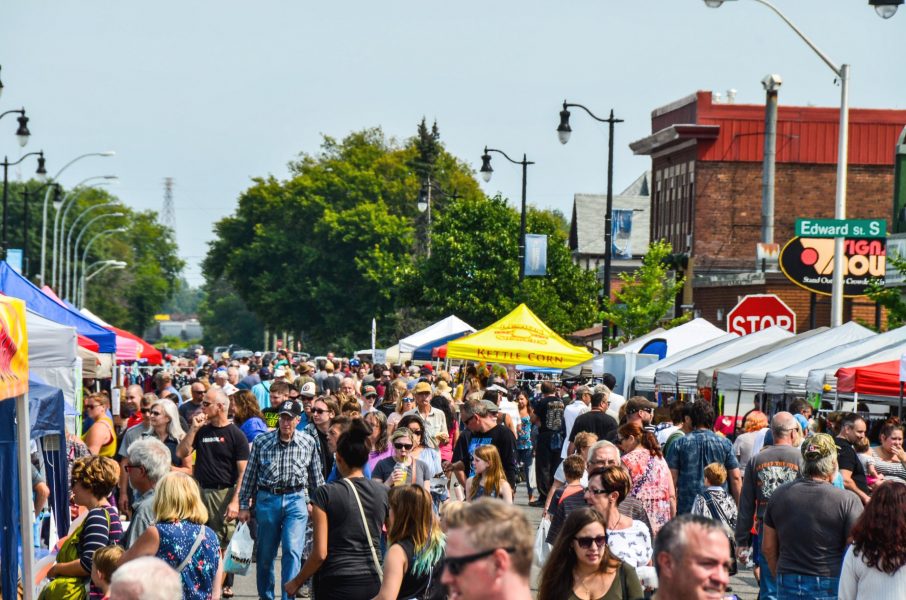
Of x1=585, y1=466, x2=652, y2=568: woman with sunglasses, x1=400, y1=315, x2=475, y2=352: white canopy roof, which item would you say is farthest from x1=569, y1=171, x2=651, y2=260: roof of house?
x1=585, y1=466, x2=652, y2=568: woman with sunglasses

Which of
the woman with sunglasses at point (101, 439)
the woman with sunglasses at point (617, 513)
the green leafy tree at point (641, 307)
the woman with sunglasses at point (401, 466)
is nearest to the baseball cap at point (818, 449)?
the woman with sunglasses at point (617, 513)

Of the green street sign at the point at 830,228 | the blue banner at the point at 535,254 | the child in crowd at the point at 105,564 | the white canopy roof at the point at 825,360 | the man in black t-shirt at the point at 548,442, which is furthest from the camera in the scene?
the blue banner at the point at 535,254

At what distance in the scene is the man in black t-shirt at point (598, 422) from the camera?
52.1 ft

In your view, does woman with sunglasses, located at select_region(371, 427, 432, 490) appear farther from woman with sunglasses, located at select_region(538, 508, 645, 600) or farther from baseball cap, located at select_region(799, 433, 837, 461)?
woman with sunglasses, located at select_region(538, 508, 645, 600)

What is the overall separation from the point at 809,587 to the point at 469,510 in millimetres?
5599

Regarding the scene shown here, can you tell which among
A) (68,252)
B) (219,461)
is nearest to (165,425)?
(219,461)

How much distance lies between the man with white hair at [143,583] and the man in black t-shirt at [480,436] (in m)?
9.37

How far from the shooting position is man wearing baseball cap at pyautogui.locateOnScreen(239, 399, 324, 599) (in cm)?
1200

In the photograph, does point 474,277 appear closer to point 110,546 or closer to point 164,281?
point 110,546

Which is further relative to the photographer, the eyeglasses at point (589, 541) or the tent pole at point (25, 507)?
the tent pole at point (25, 507)

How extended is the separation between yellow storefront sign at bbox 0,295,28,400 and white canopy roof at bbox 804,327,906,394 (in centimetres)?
1122

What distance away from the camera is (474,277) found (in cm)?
5953

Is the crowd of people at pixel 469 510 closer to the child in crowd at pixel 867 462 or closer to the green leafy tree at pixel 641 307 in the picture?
the child in crowd at pixel 867 462

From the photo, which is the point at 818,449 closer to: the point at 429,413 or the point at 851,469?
the point at 851,469
